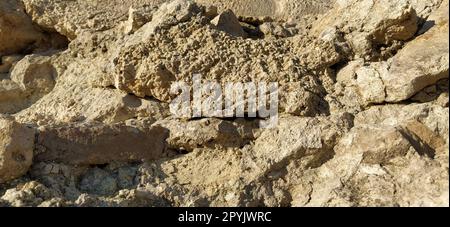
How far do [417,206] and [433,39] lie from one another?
1048 mm

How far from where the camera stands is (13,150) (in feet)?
8.94

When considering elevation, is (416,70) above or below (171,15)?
below

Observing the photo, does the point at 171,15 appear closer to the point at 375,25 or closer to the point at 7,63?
the point at 375,25

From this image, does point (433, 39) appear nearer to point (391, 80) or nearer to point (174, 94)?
point (391, 80)

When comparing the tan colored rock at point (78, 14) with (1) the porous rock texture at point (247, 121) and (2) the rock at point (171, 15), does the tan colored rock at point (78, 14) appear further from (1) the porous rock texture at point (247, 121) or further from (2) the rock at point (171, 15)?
(2) the rock at point (171, 15)

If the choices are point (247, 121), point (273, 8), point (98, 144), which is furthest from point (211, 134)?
point (273, 8)

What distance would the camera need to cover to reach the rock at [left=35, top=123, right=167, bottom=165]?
9.42 ft

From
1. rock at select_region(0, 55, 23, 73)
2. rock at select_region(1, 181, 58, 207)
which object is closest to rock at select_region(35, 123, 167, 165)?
rock at select_region(1, 181, 58, 207)

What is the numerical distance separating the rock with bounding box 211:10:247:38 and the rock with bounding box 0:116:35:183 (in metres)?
1.20

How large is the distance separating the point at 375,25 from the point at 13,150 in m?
1.93

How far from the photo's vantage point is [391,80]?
293 centimetres

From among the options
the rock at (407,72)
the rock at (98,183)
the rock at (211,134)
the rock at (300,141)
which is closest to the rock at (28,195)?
the rock at (98,183)

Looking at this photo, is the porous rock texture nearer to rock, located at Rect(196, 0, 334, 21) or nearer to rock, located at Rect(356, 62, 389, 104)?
Answer: rock, located at Rect(356, 62, 389, 104)

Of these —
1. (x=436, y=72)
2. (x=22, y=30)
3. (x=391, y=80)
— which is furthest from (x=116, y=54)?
(x=436, y=72)
